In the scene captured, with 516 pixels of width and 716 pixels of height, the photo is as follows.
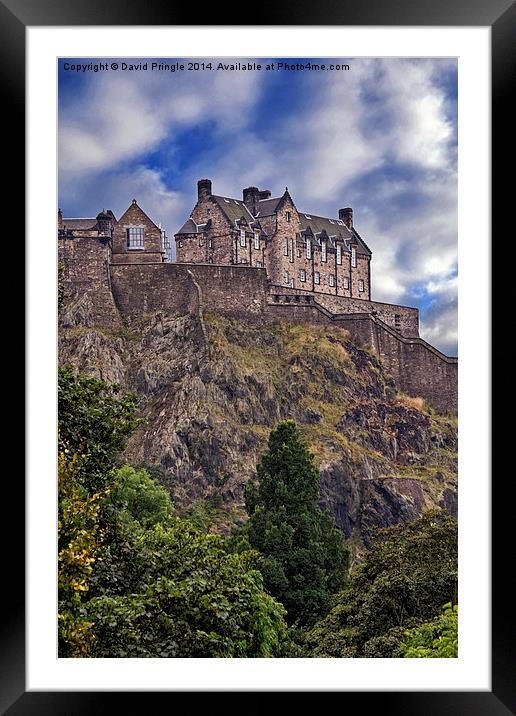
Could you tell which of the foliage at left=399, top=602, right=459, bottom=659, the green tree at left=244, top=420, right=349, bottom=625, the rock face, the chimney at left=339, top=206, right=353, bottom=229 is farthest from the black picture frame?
the chimney at left=339, top=206, right=353, bottom=229

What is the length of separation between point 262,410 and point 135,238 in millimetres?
6559

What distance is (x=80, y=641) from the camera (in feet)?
12.9

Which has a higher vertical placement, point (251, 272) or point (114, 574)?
point (251, 272)

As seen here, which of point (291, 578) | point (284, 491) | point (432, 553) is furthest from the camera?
point (284, 491)

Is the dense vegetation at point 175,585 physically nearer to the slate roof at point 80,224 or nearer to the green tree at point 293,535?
the green tree at point 293,535

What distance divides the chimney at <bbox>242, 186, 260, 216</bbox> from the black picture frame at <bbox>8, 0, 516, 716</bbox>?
26.8 m

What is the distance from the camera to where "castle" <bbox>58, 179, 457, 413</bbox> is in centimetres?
2731

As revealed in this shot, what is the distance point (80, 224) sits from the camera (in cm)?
2734

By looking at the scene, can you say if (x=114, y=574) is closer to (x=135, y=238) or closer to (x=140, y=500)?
(x=140, y=500)
